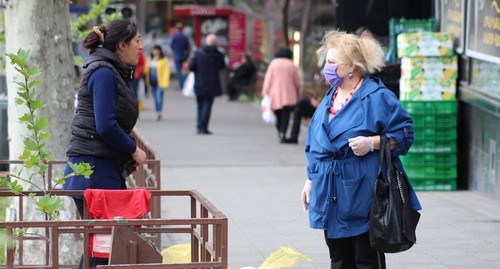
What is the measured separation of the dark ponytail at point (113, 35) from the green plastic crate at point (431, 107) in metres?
6.15

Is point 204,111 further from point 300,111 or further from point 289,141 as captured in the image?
point 300,111

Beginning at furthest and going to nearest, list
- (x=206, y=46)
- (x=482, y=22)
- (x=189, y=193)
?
1. (x=206, y=46)
2. (x=482, y=22)
3. (x=189, y=193)

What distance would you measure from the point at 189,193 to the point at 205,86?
41.8ft

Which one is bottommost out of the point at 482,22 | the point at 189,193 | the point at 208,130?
the point at 208,130

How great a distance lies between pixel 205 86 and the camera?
18156 mm

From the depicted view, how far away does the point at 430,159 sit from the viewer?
11.6 m

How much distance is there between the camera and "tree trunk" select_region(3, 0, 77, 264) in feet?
24.3

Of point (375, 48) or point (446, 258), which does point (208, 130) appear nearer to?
point (446, 258)

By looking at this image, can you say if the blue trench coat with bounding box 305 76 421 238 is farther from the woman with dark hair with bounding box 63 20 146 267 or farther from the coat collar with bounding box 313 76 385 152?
the woman with dark hair with bounding box 63 20 146 267

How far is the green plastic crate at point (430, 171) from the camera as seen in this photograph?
38.3 ft

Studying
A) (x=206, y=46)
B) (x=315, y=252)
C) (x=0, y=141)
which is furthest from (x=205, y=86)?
(x=315, y=252)

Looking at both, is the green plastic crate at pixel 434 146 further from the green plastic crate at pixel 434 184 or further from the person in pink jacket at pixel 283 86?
the person in pink jacket at pixel 283 86

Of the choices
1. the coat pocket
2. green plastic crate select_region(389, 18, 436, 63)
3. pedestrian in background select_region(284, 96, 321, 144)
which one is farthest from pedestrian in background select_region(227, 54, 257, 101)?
the coat pocket

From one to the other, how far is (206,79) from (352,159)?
12.8 m
